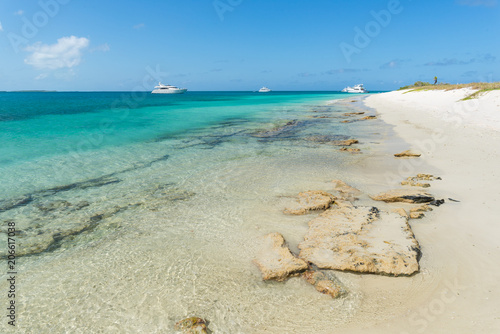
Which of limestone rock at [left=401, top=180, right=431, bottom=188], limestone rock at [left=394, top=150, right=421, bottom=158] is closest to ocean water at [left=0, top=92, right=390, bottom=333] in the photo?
limestone rock at [left=401, top=180, right=431, bottom=188]

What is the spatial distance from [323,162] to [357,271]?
26.8 ft

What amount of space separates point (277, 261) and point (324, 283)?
0.99 metres

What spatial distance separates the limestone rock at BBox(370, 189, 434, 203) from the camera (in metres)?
7.77

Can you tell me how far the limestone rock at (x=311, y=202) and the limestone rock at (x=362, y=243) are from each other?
1.90 ft

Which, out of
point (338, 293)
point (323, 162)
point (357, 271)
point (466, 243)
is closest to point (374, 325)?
point (338, 293)

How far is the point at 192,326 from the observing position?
399cm

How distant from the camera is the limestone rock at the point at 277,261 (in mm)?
5078

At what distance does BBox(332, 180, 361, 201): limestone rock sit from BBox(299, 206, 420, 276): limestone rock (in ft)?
4.23

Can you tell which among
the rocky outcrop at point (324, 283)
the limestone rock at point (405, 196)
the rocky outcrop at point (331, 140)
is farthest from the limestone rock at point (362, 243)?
the rocky outcrop at point (331, 140)

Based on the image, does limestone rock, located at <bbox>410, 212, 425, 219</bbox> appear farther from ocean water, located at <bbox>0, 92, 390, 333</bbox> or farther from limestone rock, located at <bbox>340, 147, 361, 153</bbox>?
limestone rock, located at <bbox>340, 147, 361, 153</bbox>

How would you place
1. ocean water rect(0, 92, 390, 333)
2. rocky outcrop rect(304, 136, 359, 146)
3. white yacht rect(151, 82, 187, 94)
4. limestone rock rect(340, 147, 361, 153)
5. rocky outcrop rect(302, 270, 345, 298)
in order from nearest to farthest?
ocean water rect(0, 92, 390, 333)
rocky outcrop rect(302, 270, 345, 298)
limestone rock rect(340, 147, 361, 153)
rocky outcrop rect(304, 136, 359, 146)
white yacht rect(151, 82, 187, 94)

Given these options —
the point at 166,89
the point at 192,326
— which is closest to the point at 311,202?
the point at 192,326

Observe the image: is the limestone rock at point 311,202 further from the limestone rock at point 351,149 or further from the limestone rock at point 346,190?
the limestone rock at point 351,149

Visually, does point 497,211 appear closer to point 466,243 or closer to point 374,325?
point 466,243
